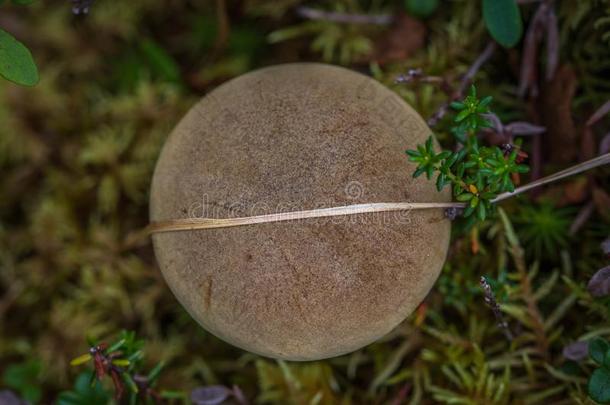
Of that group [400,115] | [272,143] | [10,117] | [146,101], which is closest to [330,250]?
[272,143]

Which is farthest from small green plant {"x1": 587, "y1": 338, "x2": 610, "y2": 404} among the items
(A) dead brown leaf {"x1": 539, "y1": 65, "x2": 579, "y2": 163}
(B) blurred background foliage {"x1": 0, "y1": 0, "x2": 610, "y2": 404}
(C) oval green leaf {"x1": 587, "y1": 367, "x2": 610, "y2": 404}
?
(A) dead brown leaf {"x1": 539, "y1": 65, "x2": 579, "y2": 163}

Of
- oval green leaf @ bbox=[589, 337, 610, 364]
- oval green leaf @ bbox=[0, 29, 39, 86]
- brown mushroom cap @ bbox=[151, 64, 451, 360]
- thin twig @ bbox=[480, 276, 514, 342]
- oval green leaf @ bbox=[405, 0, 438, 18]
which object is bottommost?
oval green leaf @ bbox=[589, 337, 610, 364]

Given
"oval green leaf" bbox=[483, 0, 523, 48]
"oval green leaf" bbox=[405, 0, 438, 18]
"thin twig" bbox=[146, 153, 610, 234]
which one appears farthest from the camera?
"oval green leaf" bbox=[405, 0, 438, 18]

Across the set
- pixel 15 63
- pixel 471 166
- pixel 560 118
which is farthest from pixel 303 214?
pixel 560 118

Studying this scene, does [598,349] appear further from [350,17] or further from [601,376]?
[350,17]

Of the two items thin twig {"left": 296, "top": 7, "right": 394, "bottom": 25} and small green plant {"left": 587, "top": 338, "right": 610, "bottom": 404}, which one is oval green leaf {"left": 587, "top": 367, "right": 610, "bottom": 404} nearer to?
small green plant {"left": 587, "top": 338, "right": 610, "bottom": 404}

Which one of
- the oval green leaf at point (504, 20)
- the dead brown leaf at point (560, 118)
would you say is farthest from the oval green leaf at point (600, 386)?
the oval green leaf at point (504, 20)
